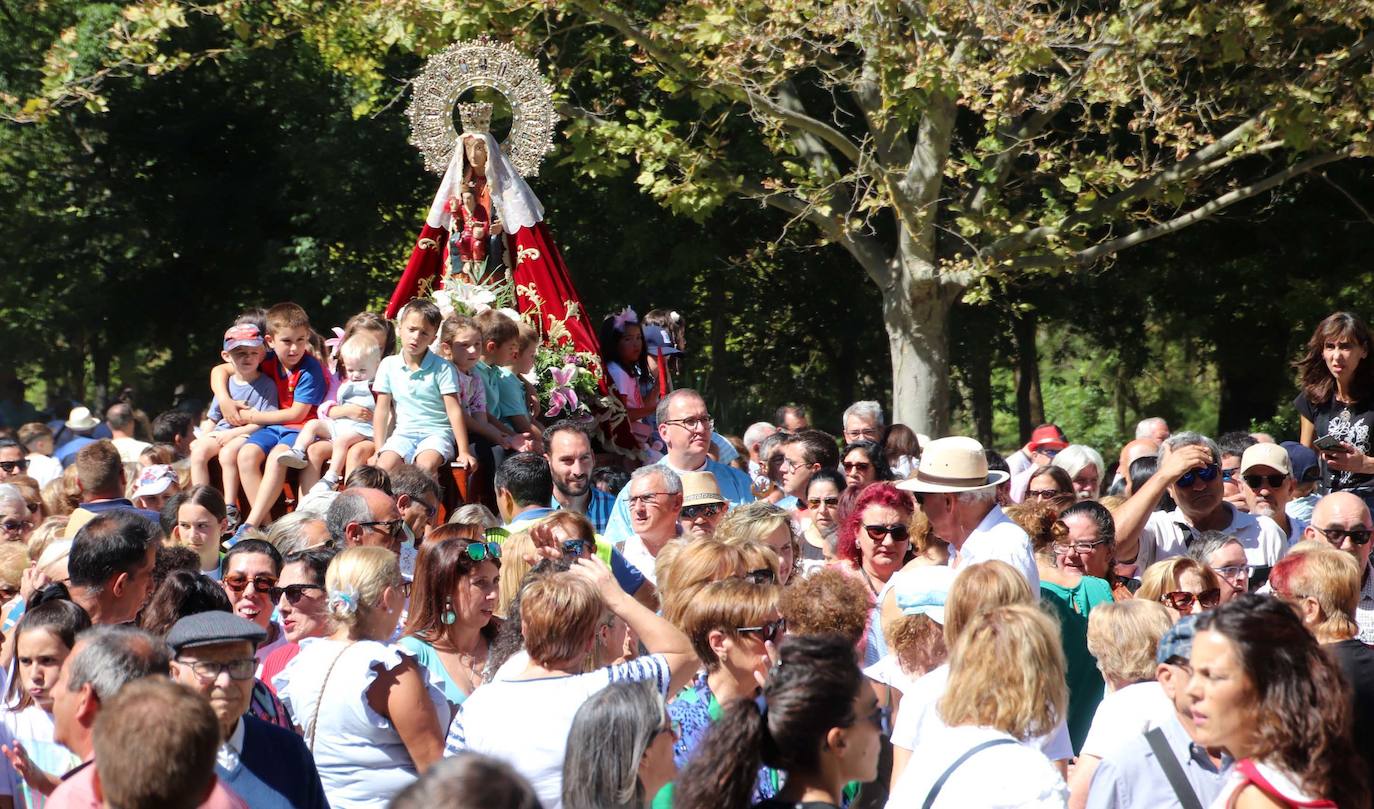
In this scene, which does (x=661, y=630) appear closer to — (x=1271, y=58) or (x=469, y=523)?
(x=469, y=523)

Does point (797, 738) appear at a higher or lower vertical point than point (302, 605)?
lower

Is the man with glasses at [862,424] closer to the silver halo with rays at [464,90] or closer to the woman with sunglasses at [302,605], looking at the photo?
the silver halo with rays at [464,90]

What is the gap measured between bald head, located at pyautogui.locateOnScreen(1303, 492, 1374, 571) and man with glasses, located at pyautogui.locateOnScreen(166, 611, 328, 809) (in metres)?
4.41

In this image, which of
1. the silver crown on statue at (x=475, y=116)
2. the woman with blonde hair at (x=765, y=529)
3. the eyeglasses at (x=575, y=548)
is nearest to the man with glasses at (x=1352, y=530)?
the woman with blonde hair at (x=765, y=529)

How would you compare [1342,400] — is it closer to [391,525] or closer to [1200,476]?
[1200,476]

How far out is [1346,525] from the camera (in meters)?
6.60

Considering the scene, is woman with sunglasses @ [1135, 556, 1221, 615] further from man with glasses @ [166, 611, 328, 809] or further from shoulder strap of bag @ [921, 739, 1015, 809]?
man with glasses @ [166, 611, 328, 809]

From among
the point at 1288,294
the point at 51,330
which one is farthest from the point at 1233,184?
the point at 51,330

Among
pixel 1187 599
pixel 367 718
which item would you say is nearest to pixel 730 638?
pixel 367 718

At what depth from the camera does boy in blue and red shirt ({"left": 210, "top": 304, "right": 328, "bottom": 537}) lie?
31.2 ft

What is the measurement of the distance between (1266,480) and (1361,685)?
338cm

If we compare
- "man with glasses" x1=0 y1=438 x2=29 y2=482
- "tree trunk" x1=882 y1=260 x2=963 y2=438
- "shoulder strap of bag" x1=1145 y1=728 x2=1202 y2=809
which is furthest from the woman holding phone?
"man with glasses" x1=0 y1=438 x2=29 y2=482

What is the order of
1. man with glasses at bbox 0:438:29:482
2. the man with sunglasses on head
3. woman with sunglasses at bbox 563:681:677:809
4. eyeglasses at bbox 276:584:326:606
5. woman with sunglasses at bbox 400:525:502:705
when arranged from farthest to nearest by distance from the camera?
1. man with glasses at bbox 0:438:29:482
2. the man with sunglasses on head
3. eyeglasses at bbox 276:584:326:606
4. woman with sunglasses at bbox 400:525:502:705
5. woman with sunglasses at bbox 563:681:677:809

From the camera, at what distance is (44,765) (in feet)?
15.2
